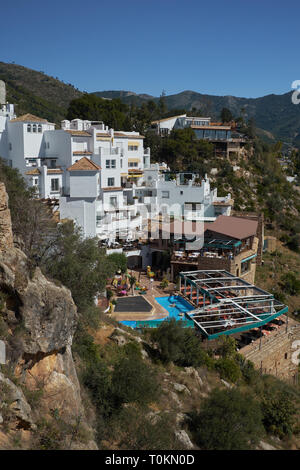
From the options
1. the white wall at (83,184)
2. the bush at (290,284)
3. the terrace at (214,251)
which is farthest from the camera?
the bush at (290,284)

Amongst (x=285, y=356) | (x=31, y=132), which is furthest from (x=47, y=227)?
(x=31, y=132)

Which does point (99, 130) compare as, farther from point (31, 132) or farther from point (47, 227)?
point (47, 227)

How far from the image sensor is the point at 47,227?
18.7m

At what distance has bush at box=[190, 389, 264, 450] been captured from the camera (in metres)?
11.8

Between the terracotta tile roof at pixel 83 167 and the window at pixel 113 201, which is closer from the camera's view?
the terracotta tile roof at pixel 83 167

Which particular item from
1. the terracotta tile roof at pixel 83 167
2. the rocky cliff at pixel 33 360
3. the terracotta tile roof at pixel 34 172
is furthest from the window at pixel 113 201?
the rocky cliff at pixel 33 360

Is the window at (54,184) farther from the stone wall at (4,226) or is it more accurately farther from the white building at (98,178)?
the stone wall at (4,226)

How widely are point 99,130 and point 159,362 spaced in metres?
28.5

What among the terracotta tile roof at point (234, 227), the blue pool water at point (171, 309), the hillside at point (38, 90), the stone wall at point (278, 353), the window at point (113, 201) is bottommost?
the stone wall at point (278, 353)

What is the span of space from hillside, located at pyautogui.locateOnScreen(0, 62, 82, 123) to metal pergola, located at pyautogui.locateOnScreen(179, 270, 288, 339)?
2497 inches

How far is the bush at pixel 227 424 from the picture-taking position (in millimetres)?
11781

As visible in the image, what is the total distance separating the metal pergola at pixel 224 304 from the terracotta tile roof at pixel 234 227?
3959 millimetres

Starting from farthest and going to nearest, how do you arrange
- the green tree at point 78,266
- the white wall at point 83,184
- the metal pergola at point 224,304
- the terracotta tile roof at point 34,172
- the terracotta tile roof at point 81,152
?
the terracotta tile roof at point 81,152 → the terracotta tile roof at point 34,172 → the white wall at point 83,184 → the metal pergola at point 224,304 → the green tree at point 78,266
